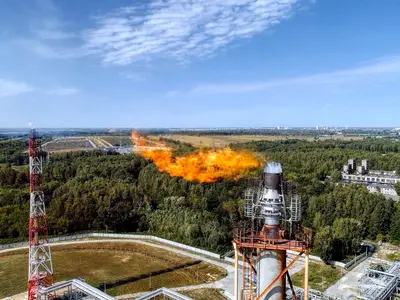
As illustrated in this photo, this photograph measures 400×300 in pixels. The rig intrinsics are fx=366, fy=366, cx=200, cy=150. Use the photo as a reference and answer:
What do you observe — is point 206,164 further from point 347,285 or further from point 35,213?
point 35,213

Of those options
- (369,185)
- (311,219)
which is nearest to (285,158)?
(369,185)

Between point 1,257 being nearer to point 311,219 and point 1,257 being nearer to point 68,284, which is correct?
point 68,284

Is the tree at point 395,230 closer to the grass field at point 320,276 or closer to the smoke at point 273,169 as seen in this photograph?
the grass field at point 320,276

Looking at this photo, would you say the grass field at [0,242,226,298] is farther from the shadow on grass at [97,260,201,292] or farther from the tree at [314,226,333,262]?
the tree at [314,226,333,262]

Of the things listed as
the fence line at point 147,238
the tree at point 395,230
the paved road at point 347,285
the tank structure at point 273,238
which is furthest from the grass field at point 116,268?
the tree at point 395,230

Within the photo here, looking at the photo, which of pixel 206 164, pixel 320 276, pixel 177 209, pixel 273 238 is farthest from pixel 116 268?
pixel 273 238

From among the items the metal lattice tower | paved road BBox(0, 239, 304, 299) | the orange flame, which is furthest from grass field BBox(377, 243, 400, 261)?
the metal lattice tower
